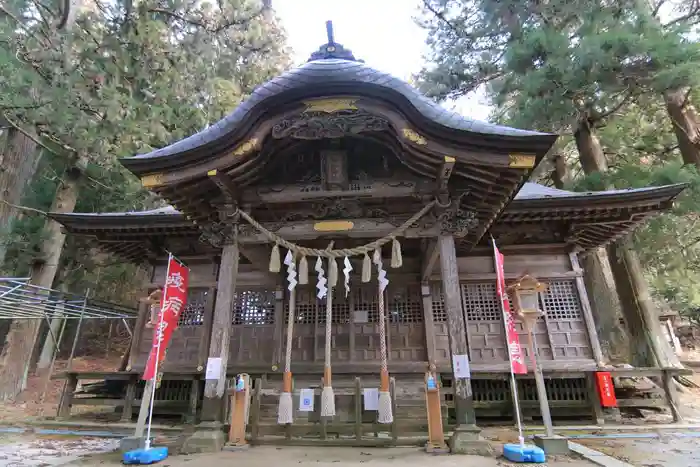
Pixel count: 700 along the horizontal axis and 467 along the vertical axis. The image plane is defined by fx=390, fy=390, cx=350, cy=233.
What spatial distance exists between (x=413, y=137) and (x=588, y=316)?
6484 mm

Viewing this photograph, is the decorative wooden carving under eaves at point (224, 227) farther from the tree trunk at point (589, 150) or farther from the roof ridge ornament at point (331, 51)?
the tree trunk at point (589, 150)

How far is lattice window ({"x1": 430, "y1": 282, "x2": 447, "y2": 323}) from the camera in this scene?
9.02 metres

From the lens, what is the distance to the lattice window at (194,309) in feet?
31.8

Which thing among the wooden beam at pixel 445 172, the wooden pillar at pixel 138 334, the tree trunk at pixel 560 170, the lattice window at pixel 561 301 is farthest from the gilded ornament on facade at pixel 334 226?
the tree trunk at pixel 560 170

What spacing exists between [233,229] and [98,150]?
752 centimetres

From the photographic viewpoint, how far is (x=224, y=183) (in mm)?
6195

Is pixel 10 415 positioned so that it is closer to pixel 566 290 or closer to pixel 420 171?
pixel 420 171

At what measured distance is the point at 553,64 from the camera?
33.9ft

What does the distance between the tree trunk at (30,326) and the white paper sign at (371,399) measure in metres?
10.4

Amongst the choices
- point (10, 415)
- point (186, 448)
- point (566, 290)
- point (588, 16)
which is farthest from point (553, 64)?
point (10, 415)

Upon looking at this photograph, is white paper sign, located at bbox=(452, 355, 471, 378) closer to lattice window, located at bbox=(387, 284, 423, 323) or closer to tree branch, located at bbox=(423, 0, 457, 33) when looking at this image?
lattice window, located at bbox=(387, 284, 423, 323)

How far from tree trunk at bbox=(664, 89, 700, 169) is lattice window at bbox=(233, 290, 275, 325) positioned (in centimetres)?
1236

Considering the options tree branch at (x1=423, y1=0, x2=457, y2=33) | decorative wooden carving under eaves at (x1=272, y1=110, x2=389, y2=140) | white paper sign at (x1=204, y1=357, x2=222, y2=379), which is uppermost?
tree branch at (x1=423, y1=0, x2=457, y2=33)

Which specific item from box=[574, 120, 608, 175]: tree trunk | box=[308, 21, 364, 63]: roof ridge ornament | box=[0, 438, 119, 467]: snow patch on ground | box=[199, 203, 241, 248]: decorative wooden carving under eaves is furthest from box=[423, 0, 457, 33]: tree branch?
box=[0, 438, 119, 467]: snow patch on ground
